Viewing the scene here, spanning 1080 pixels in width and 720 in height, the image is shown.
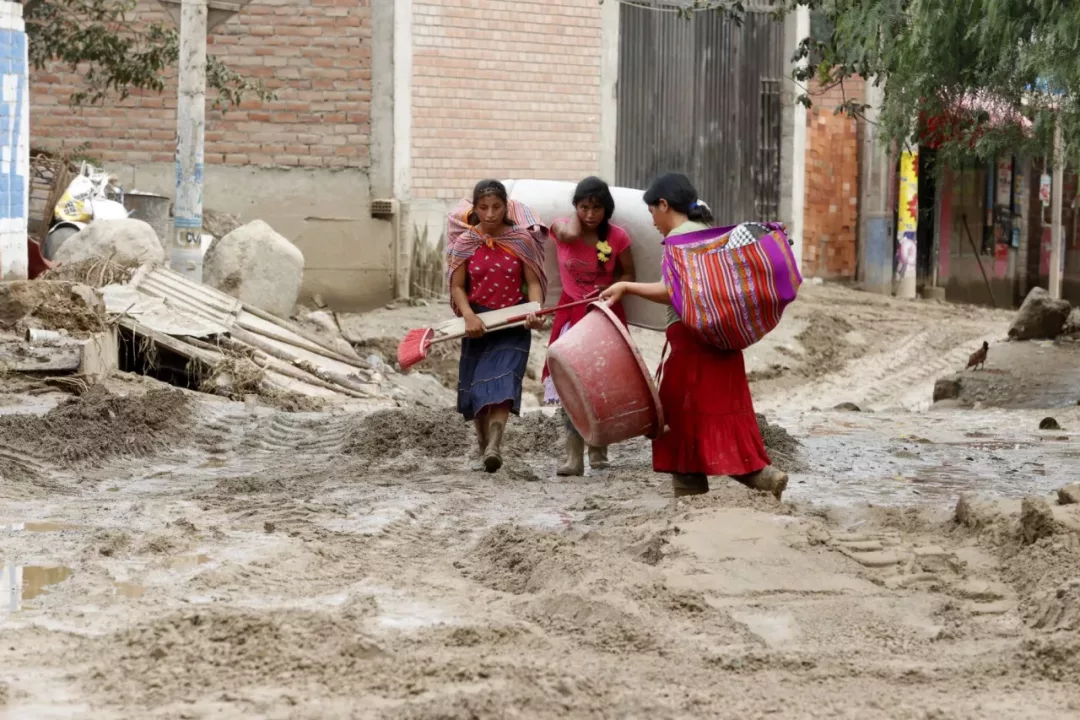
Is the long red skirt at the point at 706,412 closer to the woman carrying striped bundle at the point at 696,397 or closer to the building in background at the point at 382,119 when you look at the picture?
the woman carrying striped bundle at the point at 696,397

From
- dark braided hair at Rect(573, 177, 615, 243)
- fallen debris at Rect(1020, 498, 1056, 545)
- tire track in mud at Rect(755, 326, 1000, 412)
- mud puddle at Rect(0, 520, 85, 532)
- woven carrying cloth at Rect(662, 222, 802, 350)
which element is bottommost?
tire track in mud at Rect(755, 326, 1000, 412)

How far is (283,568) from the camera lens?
491cm

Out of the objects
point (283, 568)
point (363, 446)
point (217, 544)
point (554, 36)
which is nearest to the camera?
point (283, 568)

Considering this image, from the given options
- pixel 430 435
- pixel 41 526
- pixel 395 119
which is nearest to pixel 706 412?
pixel 41 526

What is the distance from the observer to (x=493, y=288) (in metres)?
7.37

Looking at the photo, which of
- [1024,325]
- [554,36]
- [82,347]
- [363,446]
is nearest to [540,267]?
[363,446]

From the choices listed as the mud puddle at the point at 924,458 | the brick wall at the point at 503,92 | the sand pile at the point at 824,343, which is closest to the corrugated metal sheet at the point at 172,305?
the mud puddle at the point at 924,458

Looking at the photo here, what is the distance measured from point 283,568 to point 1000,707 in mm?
2305

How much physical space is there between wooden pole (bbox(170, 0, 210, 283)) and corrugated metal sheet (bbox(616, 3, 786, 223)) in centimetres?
787

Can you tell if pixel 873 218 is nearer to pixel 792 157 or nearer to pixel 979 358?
pixel 792 157

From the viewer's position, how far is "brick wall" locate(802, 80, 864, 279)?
73.7 ft

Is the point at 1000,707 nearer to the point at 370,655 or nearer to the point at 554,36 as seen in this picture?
the point at 370,655

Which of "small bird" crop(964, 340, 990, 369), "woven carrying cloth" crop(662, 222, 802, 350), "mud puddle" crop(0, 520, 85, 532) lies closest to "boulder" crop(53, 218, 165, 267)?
"mud puddle" crop(0, 520, 85, 532)

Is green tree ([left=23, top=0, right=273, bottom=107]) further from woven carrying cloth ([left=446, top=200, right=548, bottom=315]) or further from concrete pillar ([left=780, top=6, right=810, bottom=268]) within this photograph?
concrete pillar ([left=780, top=6, right=810, bottom=268])
